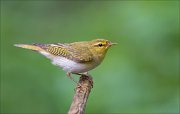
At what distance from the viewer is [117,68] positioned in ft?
27.3

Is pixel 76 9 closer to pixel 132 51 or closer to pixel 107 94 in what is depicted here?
pixel 132 51

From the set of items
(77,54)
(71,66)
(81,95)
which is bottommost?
(81,95)

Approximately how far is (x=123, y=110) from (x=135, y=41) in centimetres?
179

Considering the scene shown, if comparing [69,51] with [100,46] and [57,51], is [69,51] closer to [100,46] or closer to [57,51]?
[57,51]

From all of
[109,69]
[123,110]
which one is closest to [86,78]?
[123,110]

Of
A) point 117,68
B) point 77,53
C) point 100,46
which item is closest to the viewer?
point 100,46

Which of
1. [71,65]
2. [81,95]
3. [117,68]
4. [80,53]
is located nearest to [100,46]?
[80,53]

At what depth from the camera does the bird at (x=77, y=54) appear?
21.5 ft

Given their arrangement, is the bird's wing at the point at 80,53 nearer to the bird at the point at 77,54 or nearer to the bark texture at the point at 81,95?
the bird at the point at 77,54

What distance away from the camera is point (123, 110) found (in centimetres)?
764

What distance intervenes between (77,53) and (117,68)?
1.68m

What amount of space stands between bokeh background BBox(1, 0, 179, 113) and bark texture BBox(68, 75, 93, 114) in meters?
1.47

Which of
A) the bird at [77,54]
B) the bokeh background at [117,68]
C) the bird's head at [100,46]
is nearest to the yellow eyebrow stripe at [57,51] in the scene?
the bird at [77,54]

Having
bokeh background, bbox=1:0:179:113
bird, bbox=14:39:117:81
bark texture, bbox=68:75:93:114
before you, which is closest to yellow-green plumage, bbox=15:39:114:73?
bird, bbox=14:39:117:81
